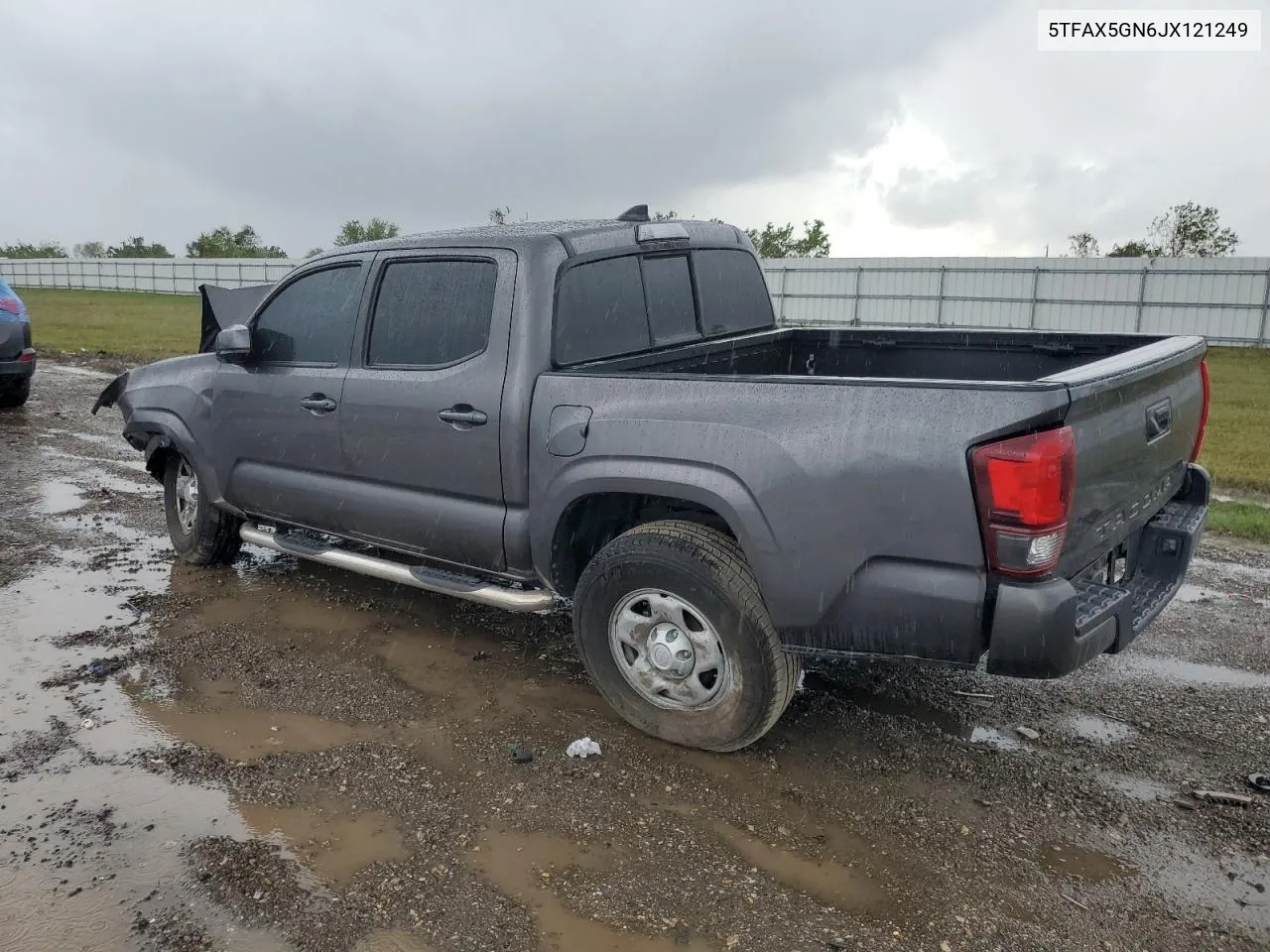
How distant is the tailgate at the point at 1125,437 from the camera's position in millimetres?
2994

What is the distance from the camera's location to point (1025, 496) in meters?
2.87

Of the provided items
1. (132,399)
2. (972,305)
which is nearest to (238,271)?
(972,305)

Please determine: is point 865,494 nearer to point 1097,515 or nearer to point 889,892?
point 1097,515

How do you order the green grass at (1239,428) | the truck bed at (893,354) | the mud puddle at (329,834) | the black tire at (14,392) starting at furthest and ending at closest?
the black tire at (14,392)
the green grass at (1239,428)
the truck bed at (893,354)
the mud puddle at (329,834)

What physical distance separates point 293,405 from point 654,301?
189 cm

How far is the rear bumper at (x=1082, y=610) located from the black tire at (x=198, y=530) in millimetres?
4436

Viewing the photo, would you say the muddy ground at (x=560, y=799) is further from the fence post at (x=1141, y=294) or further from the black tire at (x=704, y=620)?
the fence post at (x=1141, y=294)

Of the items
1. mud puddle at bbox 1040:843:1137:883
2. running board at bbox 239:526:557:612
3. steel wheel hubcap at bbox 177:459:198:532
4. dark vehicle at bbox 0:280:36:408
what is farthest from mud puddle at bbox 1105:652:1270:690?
dark vehicle at bbox 0:280:36:408

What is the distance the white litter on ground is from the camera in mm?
3727

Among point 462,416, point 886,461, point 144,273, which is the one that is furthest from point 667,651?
point 144,273

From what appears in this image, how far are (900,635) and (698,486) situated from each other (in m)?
0.83

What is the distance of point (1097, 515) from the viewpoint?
10.5 ft

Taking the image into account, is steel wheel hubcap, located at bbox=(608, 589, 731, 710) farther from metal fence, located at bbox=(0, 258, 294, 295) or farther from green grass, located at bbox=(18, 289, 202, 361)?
metal fence, located at bbox=(0, 258, 294, 295)

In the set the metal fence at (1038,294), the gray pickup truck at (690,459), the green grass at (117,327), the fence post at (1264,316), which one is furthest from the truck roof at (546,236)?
the fence post at (1264,316)
